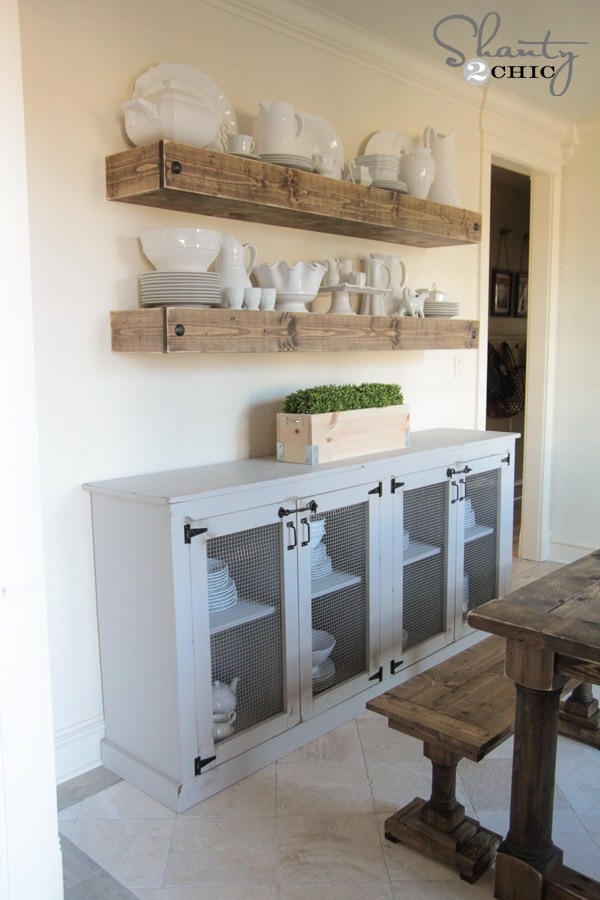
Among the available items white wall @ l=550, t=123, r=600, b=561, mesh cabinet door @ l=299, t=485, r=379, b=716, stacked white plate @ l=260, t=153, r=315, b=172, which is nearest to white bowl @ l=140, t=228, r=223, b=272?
stacked white plate @ l=260, t=153, r=315, b=172

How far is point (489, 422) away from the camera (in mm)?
6156

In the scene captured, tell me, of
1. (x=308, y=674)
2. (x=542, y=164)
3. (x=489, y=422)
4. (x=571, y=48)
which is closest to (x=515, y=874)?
(x=308, y=674)

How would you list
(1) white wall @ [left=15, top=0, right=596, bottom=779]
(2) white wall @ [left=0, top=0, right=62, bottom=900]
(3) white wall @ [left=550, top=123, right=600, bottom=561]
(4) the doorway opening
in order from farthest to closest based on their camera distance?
(4) the doorway opening < (3) white wall @ [left=550, top=123, right=600, bottom=561] < (1) white wall @ [left=15, top=0, right=596, bottom=779] < (2) white wall @ [left=0, top=0, right=62, bottom=900]

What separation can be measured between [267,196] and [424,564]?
1529 mm

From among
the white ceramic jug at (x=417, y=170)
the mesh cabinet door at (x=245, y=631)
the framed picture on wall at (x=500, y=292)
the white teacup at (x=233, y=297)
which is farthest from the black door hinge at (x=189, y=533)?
the framed picture on wall at (x=500, y=292)

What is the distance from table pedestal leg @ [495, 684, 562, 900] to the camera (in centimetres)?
177

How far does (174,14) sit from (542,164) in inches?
100

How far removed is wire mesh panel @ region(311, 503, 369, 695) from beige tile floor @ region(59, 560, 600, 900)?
0.26 metres

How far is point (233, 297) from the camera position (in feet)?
7.86

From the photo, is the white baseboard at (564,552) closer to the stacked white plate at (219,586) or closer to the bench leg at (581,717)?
the bench leg at (581,717)

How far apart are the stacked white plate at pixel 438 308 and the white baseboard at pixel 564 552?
6.45ft

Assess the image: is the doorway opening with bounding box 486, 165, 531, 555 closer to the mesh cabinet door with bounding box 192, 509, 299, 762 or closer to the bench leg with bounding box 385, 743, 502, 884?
the mesh cabinet door with bounding box 192, 509, 299, 762

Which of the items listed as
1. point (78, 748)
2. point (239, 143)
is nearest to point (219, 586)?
point (78, 748)

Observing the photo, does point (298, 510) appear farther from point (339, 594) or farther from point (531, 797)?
point (531, 797)
